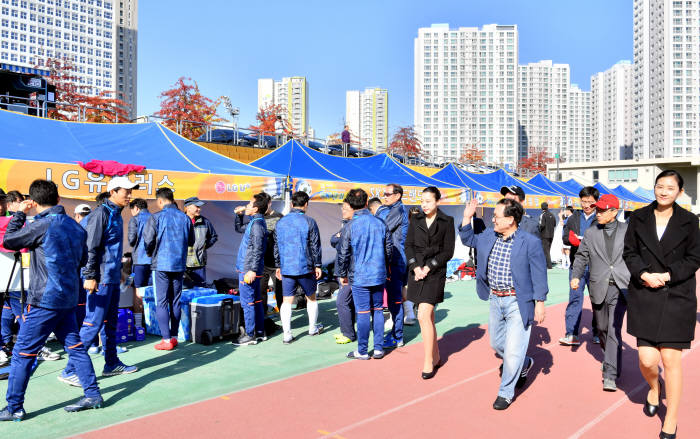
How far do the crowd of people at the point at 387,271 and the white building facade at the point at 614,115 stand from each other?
18006 cm

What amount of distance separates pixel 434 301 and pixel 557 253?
15758mm

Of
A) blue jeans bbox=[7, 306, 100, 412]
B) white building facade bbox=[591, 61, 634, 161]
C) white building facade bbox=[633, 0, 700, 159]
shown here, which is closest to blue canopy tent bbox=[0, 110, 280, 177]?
blue jeans bbox=[7, 306, 100, 412]

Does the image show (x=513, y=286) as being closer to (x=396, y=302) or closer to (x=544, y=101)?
(x=396, y=302)

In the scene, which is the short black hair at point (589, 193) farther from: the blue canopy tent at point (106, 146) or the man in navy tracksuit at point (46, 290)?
the man in navy tracksuit at point (46, 290)

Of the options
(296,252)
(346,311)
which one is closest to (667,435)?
(346,311)

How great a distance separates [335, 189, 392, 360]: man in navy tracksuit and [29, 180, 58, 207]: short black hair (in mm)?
3007

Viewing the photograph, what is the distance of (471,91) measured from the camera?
144 meters

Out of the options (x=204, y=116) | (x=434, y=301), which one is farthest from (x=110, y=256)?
(x=204, y=116)

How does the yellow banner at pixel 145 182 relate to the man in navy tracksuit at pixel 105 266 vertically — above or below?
above

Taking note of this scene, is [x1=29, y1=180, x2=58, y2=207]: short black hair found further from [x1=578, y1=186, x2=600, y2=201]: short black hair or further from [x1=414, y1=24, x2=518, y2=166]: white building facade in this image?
[x1=414, y1=24, x2=518, y2=166]: white building facade

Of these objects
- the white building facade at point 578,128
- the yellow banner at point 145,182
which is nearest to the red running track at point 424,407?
the yellow banner at point 145,182

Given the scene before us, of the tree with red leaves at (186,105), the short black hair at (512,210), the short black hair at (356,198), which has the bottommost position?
the short black hair at (512,210)

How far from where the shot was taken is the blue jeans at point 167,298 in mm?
6230

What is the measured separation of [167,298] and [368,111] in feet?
551
